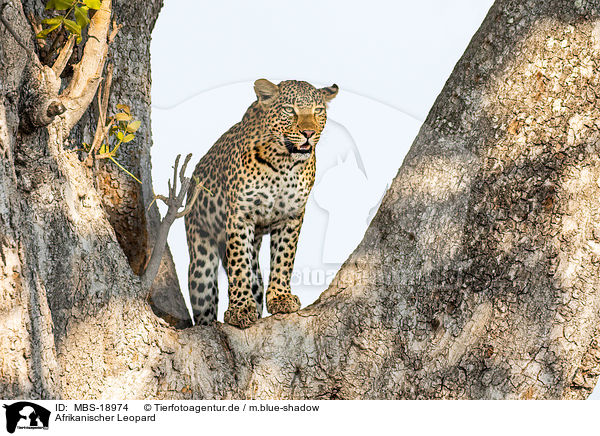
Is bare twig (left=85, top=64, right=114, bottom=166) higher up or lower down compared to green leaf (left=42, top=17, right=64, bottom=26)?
lower down

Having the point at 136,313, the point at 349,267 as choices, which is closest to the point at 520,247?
the point at 349,267

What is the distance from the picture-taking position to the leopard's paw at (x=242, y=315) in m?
3.84

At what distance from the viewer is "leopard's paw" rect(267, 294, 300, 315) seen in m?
3.95

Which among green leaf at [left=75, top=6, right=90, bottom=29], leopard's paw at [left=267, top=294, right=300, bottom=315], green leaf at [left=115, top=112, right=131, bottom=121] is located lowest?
leopard's paw at [left=267, top=294, right=300, bottom=315]

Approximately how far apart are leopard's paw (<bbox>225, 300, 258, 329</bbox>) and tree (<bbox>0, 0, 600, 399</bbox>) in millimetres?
195

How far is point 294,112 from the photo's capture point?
152 inches

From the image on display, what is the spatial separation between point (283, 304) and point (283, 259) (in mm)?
250

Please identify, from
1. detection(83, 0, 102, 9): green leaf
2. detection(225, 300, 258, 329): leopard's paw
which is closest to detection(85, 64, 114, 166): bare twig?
detection(83, 0, 102, 9): green leaf

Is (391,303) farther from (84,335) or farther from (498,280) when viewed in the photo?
(84,335)

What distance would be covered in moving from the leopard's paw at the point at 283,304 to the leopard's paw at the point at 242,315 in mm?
88

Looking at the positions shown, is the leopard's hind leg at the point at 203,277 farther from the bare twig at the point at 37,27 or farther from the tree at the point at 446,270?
the bare twig at the point at 37,27
